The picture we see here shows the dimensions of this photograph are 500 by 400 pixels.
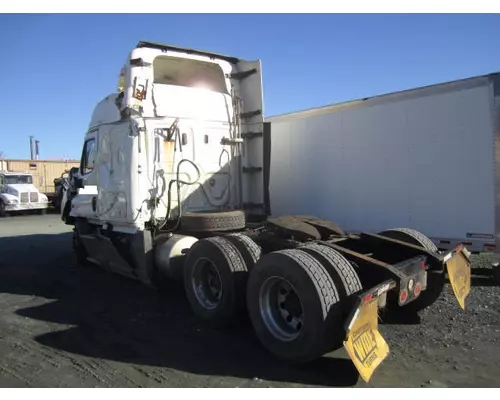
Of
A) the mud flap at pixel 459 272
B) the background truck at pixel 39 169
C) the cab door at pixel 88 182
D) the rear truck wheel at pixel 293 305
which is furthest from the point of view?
the background truck at pixel 39 169

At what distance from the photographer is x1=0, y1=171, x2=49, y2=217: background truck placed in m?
24.1

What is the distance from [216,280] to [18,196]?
2303 centimetres

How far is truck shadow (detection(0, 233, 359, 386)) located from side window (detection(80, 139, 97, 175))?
1959mm

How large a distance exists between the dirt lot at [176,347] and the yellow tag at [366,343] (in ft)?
0.63

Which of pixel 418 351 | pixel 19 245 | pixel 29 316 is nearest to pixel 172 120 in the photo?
pixel 29 316

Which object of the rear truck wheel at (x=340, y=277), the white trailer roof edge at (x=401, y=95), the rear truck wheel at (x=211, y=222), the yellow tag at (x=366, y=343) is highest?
the white trailer roof edge at (x=401, y=95)

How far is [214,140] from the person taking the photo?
7.15 metres

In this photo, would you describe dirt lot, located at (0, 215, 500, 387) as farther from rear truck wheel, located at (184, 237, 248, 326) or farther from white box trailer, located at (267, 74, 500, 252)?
white box trailer, located at (267, 74, 500, 252)

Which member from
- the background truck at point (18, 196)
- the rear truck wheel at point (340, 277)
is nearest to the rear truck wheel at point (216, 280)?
the rear truck wheel at point (340, 277)

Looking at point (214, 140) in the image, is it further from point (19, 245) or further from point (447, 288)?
point (19, 245)

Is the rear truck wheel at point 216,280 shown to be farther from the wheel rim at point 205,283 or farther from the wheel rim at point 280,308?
the wheel rim at point 280,308

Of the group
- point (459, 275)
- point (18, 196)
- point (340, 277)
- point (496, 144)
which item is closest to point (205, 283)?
point (340, 277)

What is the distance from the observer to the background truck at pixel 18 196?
2412 cm

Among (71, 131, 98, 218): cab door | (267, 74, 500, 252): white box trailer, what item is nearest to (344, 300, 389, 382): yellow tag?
(267, 74, 500, 252): white box trailer
